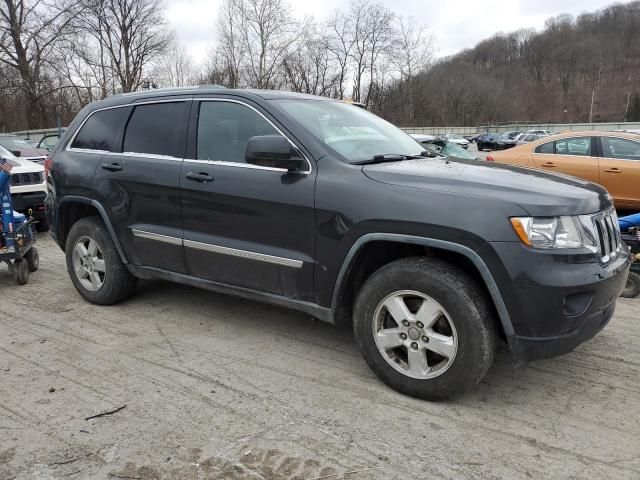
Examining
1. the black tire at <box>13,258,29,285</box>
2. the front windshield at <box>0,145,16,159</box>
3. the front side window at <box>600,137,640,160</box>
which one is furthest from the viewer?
the front windshield at <box>0,145,16,159</box>

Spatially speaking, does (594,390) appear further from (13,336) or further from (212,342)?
(13,336)

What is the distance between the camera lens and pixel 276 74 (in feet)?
140

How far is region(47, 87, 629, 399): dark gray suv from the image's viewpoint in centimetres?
281

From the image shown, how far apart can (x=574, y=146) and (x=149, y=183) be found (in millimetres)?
7506

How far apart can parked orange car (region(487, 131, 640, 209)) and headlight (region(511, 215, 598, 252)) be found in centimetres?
628

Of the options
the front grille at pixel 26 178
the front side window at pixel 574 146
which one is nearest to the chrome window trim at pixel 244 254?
the front grille at pixel 26 178

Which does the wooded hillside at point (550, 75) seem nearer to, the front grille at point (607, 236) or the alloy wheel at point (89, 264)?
the alloy wheel at point (89, 264)

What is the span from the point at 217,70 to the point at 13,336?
40.6m

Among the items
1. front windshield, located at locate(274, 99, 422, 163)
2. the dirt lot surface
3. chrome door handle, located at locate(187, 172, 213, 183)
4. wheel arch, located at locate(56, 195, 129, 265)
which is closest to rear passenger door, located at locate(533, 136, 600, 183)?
the dirt lot surface

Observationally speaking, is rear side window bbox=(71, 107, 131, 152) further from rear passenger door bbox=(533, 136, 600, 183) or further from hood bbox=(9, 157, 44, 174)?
rear passenger door bbox=(533, 136, 600, 183)

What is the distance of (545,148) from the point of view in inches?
363

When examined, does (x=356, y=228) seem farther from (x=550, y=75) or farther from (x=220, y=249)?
(x=550, y=75)

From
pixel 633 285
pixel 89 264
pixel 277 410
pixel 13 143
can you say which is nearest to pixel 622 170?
pixel 633 285

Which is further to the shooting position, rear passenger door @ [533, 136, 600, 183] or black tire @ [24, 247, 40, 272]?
rear passenger door @ [533, 136, 600, 183]
